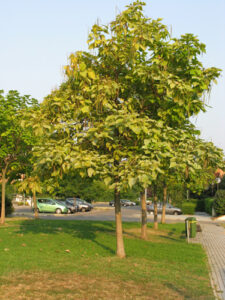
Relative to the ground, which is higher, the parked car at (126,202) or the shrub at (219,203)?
the shrub at (219,203)

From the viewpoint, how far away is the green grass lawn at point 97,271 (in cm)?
659

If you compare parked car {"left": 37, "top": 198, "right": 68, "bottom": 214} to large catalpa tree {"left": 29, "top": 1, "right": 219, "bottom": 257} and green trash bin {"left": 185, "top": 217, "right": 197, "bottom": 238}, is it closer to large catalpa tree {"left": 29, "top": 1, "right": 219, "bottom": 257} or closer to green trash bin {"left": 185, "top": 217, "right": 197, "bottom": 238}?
green trash bin {"left": 185, "top": 217, "right": 197, "bottom": 238}

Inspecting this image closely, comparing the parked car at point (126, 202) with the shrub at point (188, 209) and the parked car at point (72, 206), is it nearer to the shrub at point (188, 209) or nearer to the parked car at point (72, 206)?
the shrub at point (188, 209)

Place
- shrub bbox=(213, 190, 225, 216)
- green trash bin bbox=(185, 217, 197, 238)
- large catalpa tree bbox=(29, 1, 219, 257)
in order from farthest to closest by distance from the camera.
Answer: shrub bbox=(213, 190, 225, 216)
green trash bin bbox=(185, 217, 197, 238)
large catalpa tree bbox=(29, 1, 219, 257)

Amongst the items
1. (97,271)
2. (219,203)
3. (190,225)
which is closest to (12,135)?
(190,225)

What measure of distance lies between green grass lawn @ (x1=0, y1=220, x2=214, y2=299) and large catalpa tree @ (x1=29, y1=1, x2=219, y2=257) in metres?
1.44

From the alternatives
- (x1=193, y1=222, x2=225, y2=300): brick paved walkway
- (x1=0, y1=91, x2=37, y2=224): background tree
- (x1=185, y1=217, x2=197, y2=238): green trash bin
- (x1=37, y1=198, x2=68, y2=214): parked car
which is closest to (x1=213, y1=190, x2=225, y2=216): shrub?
(x1=37, y1=198, x2=68, y2=214): parked car

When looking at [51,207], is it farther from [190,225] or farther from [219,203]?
[190,225]

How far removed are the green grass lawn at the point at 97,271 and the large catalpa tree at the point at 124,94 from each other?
1.44 m

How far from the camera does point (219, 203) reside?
34.8m

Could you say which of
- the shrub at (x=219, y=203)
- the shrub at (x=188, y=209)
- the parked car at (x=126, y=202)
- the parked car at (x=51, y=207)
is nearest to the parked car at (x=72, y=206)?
the parked car at (x=51, y=207)

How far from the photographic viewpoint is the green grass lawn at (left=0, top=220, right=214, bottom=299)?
659 centimetres

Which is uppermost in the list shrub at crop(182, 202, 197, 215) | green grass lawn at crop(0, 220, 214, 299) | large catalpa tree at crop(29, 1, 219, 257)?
large catalpa tree at crop(29, 1, 219, 257)

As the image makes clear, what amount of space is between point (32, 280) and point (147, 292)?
2.39 metres
